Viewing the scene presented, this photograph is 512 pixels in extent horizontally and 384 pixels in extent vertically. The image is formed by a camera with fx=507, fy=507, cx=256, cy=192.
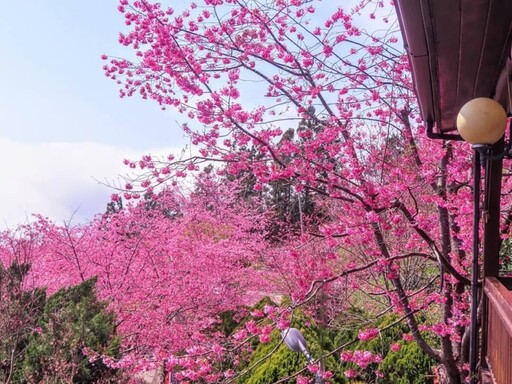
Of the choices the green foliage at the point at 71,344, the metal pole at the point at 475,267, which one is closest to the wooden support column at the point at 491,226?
the metal pole at the point at 475,267

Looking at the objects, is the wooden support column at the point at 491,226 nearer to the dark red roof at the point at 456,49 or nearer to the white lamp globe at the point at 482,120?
the dark red roof at the point at 456,49

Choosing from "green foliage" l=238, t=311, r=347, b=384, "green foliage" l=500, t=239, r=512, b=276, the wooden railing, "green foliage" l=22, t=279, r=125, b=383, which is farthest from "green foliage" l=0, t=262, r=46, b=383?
"green foliage" l=500, t=239, r=512, b=276

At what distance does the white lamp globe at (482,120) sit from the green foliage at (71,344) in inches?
189

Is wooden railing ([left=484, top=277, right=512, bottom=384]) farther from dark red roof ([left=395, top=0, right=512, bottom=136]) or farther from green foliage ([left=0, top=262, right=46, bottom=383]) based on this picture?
green foliage ([left=0, top=262, right=46, bottom=383])

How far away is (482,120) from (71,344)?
501cm

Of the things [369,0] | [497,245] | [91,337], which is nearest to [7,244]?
[91,337]

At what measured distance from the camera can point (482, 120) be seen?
92.7 inches

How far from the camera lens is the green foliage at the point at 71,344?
5.59 meters

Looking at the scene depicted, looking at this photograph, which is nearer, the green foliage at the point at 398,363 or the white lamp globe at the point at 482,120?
the white lamp globe at the point at 482,120

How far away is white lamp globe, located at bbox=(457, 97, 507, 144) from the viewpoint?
7.71ft

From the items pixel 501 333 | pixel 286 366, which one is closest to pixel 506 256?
pixel 286 366

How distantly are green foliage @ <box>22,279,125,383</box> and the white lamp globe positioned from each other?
4.81m

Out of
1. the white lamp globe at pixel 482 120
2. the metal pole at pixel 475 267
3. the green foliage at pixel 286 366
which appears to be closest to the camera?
the white lamp globe at pixel 482 120

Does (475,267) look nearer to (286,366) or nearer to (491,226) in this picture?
(491,226)
